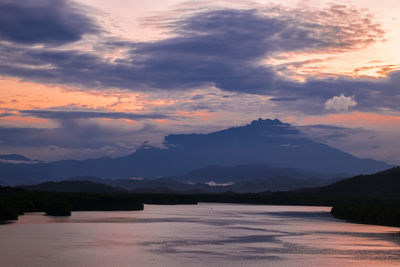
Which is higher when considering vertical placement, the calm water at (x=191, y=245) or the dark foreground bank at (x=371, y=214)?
the dark foreground bank at (x=371, y=214)

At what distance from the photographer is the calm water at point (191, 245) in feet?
191

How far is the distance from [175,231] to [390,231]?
109 ft

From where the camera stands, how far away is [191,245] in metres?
71.4

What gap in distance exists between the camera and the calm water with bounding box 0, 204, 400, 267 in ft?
191

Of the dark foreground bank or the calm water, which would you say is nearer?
the calm water

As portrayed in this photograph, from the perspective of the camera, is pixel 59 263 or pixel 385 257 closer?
pixel 59 263

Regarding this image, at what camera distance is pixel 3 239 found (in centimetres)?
7056

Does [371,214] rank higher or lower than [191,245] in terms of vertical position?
higher

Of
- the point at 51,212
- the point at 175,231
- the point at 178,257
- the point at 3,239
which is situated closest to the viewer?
the point at 178,257

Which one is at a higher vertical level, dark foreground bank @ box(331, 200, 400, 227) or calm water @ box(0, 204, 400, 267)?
dark foreground bank @ box(331, 200, 400, 227)

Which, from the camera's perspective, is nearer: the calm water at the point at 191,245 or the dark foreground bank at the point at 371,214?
the calm water at the point at 191,245

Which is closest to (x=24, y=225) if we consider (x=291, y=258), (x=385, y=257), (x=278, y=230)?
(x=278, y=230)

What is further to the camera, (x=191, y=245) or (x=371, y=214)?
(x=371, y=214)

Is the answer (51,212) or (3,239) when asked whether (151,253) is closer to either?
(3,239)
